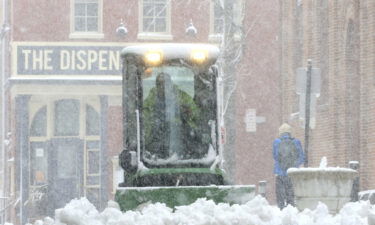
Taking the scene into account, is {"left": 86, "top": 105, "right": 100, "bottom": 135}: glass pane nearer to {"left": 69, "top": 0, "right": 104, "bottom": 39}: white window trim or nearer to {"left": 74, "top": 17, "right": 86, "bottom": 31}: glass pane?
{"left": 69, "top": 0, "right": 104, "bottom": 39}: white window trim

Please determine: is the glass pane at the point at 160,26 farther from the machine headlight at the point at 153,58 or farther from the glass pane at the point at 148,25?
the machine headlight at the point at 153,58

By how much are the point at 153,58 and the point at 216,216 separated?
5670mm

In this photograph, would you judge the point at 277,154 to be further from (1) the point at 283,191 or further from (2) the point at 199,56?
(2) the point at 199,56

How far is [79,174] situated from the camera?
31062 mm

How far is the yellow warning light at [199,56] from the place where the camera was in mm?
13438

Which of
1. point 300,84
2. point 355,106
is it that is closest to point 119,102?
point 355,106

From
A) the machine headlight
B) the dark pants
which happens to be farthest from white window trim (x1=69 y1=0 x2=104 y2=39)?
the machine headlight

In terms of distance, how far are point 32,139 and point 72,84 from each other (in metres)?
1.72

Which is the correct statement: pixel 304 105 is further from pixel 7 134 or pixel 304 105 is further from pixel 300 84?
pixel 7 134

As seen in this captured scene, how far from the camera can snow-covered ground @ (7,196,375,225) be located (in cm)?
794

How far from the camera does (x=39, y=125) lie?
1241 inches

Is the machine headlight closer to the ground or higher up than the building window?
closer to the ground

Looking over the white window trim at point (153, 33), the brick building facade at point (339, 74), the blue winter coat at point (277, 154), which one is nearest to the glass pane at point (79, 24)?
the white window trim at point (153, 33)

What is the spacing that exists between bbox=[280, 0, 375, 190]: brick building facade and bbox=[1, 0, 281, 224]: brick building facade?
2717 millimetres
